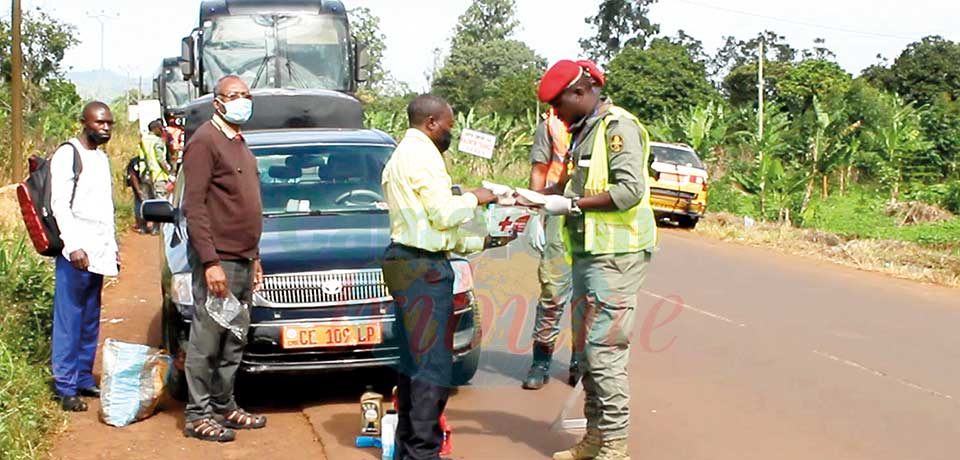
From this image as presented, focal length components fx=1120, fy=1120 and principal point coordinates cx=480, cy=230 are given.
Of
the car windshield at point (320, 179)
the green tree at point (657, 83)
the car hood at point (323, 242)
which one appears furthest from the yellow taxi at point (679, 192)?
the green tree at point (657, 83)

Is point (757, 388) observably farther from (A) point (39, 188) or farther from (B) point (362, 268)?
(A) point (39, 188)

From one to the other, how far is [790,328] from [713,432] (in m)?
3.60

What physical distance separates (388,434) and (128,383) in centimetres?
178

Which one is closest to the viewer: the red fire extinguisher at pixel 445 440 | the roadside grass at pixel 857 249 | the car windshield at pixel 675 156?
the red fire extinguisher at pixel 445 440

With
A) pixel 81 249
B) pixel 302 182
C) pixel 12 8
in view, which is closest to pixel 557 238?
pixel 302 182

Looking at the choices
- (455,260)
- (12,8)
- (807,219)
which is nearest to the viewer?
(455,260)

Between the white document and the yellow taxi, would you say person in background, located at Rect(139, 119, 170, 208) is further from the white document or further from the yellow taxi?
the white document

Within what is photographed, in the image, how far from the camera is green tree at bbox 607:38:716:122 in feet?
140

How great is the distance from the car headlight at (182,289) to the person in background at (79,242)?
0.36 m

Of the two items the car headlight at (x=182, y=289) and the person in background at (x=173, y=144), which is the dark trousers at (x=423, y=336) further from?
the person in background at (x=173, y=144)

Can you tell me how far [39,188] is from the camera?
671 centimetres

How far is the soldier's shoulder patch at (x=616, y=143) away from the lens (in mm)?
5367

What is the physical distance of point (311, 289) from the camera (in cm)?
669

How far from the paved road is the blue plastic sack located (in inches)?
4.0
